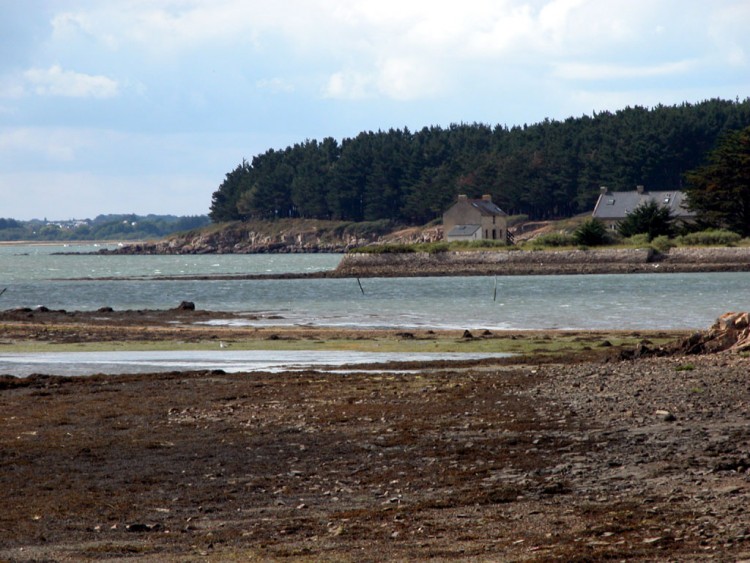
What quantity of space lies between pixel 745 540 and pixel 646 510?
165 centimetres

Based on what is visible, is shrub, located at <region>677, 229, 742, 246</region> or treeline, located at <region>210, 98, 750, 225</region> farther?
treeline, located at <region>210, 98, 750, 225</region>

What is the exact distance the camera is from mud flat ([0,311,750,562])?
9.91 metres

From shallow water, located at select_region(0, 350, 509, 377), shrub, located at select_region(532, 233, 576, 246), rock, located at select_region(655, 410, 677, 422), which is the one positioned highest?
shrub, located at select_region(532, 233, 576, 246)

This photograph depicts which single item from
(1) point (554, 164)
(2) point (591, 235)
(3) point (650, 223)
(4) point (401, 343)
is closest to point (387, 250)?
(2) point (591, 235)

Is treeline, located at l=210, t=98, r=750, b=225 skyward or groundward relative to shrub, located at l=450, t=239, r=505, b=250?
skyward

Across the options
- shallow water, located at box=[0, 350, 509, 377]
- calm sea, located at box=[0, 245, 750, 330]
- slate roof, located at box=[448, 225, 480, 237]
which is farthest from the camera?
slate roof, located at box=[448, 225, 480, 237]

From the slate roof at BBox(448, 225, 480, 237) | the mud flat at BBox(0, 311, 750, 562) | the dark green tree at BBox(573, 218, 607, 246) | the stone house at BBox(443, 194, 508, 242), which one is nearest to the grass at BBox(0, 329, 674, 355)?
the mud flat at BBox(0, 311, 750, 562)

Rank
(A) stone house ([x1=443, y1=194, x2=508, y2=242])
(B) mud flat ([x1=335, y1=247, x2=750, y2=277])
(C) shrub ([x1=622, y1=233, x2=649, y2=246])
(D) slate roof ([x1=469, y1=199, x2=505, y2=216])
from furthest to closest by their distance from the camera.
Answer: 1. (D) slate roof ([x1=469, y1=199, x2=505, y2=216])
2. (A) stone house ([x1=443, y1=194, x2=508, y2=242])
3. (C) shrub ([x1=622, y1=233, x2=649, y2=246])
4. (B) mud flat ([x1=335, y1=247, x2=750, y2=277])

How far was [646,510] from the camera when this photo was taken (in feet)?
34.2

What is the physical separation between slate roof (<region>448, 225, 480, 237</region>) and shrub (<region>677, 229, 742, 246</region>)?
31553 millimetres

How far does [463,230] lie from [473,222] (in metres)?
1.72

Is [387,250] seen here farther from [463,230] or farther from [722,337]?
[722,337]

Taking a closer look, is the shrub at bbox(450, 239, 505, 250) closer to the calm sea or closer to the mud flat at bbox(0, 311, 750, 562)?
the calm sea

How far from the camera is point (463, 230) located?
129375 mm
